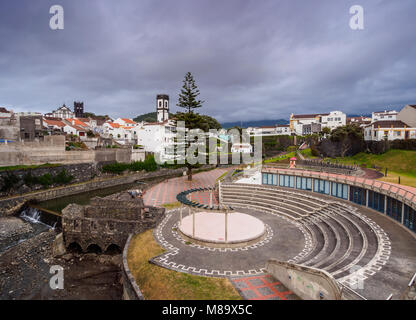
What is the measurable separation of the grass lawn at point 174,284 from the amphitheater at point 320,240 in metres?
0.52

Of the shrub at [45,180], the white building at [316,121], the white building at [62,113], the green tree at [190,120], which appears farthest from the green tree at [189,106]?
the white building at [62,113]

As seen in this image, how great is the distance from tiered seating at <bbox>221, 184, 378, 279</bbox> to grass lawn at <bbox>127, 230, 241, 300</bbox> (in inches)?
153

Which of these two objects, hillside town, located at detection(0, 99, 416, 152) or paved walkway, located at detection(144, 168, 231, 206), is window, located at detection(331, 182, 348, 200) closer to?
→ paved walkway, located at detection(144, 168, 231, 206)

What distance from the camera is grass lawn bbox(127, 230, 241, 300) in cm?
883

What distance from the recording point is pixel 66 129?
172 feet

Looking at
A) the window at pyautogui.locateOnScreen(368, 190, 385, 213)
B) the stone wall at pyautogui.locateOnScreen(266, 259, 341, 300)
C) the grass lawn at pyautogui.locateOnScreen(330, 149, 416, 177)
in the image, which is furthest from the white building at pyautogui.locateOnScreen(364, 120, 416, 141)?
the stone wall at pyautogui.locateOnScreen(266, 259, 341, 300)

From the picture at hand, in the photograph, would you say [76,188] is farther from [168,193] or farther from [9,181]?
[168,193]

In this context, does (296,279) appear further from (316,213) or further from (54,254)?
(54,254)

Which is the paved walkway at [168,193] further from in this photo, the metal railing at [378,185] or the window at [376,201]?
the window at [376,201]

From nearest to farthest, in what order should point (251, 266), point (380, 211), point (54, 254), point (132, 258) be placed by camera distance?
point (251, 266) < point (132, 258) < point (380, 211) < point (54, 254)

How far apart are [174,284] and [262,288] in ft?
11.6

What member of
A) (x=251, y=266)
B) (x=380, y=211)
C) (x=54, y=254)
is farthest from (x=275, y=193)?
(x=54, y=254)

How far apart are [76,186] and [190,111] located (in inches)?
774
